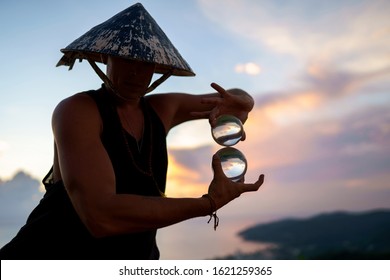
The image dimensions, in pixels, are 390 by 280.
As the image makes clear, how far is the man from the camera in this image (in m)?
2.91

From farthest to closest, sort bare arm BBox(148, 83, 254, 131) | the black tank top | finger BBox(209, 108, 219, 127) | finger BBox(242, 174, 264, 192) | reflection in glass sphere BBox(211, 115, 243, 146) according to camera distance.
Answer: bare arm BBox(148, 83, 254, 131) < finger BBox(209, 108, 219, 127) < the black tank top < reflection in glass sphere BBox(211, 115, 243, 146) < finger BBox(242, 174, 264, 192)

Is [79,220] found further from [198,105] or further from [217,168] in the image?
[198,105]

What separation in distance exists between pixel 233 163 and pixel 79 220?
45.9 inches

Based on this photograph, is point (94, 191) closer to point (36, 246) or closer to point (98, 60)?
point (36, 246)

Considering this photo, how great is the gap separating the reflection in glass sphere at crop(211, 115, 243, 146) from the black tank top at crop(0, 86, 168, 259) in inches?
24.3

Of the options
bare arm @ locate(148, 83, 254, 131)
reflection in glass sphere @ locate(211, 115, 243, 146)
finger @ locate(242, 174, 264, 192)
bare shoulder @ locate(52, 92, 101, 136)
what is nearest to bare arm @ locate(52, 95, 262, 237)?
finger @ locate(242, 174, 264, 192)

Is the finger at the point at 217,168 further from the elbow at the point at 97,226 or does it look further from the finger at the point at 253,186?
the elbow at the point at 97,226

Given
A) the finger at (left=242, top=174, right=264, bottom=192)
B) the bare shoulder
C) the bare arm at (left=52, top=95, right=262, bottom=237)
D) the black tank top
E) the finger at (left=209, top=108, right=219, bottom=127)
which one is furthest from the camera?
the finger at (left=209, top=108, right=219, bottom=127)

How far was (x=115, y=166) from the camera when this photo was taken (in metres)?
3.51

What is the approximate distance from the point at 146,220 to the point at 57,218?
91 centimetres

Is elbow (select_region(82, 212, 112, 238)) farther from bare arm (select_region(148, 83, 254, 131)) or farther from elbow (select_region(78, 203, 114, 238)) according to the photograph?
bare arm (select_region(148, 83, 254, 131))

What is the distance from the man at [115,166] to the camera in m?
2.91

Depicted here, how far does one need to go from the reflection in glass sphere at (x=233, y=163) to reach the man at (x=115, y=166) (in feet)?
0.31

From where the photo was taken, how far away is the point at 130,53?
325 cm
